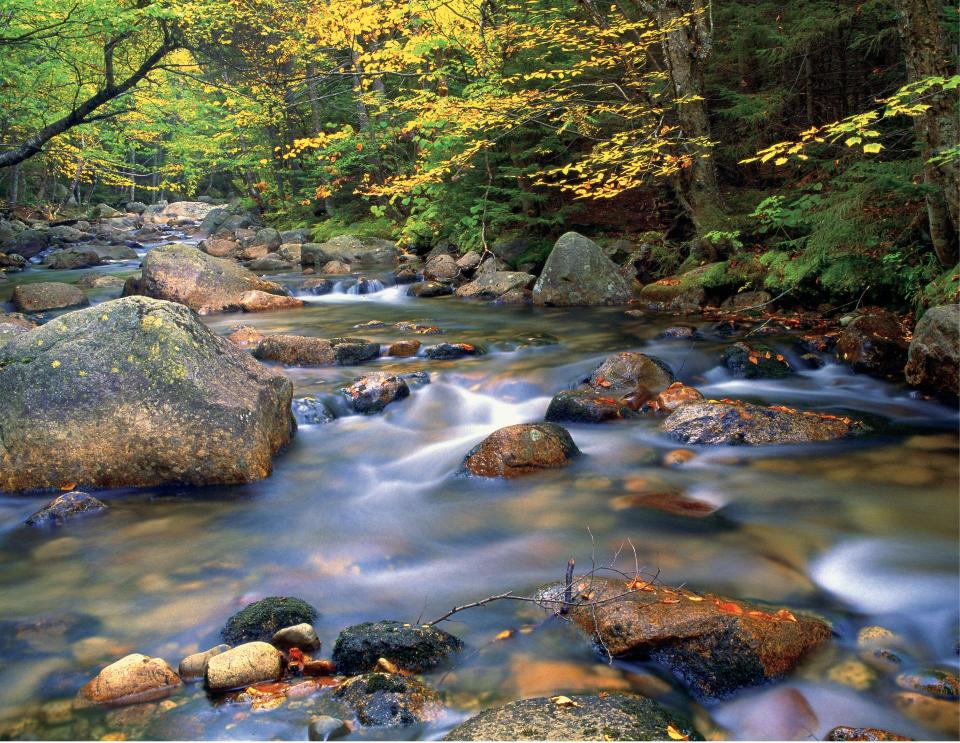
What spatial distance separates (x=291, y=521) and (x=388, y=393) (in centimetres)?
244

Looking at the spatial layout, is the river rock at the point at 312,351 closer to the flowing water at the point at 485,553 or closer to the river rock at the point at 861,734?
the flowing water at the point at 485,553

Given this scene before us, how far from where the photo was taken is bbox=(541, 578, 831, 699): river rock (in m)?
3.20

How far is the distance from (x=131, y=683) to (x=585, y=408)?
4.64 metres

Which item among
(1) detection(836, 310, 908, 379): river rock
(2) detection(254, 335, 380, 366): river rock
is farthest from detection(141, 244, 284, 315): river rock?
(1) detection(836, 310, 908, 379): river rock

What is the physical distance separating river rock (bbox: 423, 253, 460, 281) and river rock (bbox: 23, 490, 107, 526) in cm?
1075

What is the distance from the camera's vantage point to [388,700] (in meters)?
3.03

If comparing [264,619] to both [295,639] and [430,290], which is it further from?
[430,290]

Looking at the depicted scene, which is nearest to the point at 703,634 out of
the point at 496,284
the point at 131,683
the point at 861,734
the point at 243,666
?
the point at 861,734

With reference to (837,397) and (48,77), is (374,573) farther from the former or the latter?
(48,77)

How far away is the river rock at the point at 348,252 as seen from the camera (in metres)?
18.6

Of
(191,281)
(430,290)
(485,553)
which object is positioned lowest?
(485,553)

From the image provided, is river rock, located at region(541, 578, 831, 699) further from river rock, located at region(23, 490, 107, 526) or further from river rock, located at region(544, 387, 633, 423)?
river rock, located at region(23, 490, 107, 526)

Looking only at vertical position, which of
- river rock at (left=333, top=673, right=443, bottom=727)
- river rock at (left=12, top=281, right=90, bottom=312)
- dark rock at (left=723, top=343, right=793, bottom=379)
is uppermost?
river rock at (left=12, top=281, right=90, bottom=312)

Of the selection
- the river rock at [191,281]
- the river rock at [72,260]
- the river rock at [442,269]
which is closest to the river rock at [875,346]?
the river rock at [442,269]
